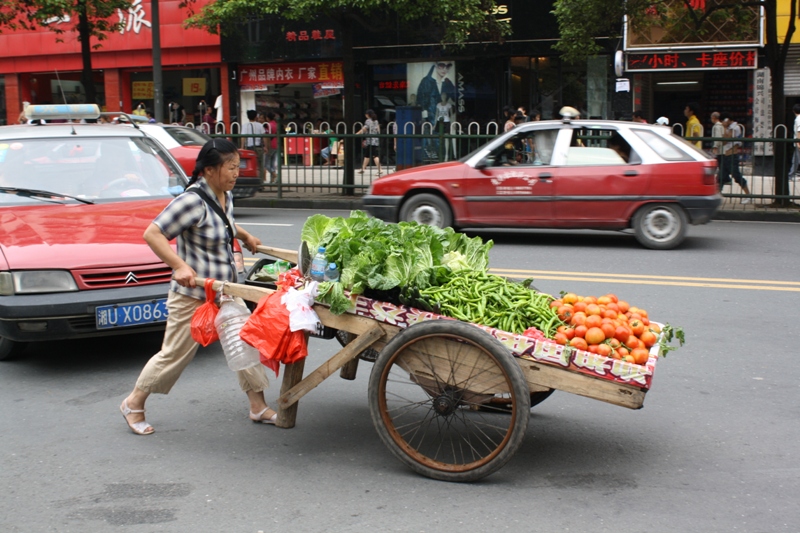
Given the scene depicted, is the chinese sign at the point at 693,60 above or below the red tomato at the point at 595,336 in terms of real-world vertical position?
above

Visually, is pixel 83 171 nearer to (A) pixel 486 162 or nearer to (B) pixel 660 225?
(A) pixel 486 162

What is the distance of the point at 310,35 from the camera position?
23.1 meters

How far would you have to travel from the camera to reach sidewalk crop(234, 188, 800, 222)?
45.5ft

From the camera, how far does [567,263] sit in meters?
9.48

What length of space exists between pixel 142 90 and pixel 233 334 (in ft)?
82.0

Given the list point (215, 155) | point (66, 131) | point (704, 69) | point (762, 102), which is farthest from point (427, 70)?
point (215, 155)

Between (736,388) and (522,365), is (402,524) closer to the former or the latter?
(522,365)

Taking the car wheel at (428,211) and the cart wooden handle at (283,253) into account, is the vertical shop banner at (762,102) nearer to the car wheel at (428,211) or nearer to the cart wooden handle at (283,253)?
the car wheel at (428,211)

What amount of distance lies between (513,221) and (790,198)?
596 cm

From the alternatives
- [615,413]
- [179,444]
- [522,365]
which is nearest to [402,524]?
[522,365]

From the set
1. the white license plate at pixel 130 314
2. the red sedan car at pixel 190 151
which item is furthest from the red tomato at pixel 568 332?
the red sedan car at pixel 190 151

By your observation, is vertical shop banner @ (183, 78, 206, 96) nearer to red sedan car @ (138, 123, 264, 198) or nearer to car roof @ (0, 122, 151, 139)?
red sedan car @ (138, 123, 264, 198)

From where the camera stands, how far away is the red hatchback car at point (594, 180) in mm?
10391

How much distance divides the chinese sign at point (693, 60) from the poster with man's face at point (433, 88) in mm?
4502
